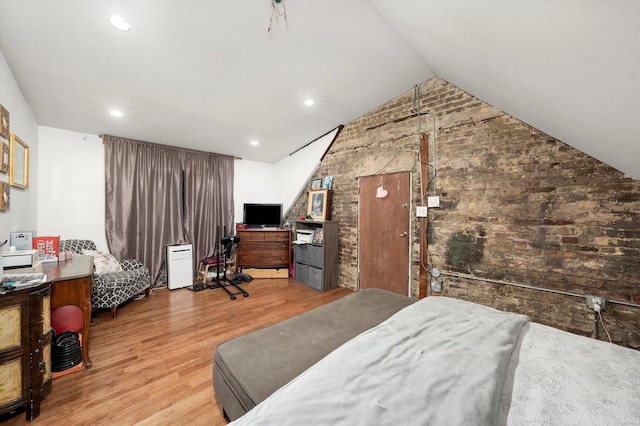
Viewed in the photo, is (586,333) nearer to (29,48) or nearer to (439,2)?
(439,2)

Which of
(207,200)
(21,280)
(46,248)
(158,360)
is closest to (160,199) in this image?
(207,200)

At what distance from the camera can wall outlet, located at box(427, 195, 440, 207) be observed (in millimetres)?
2930

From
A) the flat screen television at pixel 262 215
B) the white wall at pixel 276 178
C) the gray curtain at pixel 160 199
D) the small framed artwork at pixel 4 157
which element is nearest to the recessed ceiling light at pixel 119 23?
the small framed artwork at pixel 4 157

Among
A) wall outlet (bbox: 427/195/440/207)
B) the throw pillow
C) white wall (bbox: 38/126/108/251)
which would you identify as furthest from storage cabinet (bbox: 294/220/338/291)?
white wall (bbox: 38/126/108/251)

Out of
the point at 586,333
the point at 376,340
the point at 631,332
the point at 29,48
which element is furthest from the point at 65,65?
the point at 631,332

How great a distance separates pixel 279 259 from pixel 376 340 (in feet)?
11.6

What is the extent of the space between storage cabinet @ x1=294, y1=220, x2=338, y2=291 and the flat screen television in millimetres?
841

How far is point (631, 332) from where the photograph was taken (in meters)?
1.94

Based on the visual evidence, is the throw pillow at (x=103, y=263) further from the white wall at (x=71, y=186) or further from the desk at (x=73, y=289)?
the desk at (x=73, y=289)

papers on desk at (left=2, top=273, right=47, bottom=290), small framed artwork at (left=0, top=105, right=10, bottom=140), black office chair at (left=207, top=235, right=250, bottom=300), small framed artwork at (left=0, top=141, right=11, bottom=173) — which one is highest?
small framed artwork at (left=0, top=105, right=10, bottom=140)

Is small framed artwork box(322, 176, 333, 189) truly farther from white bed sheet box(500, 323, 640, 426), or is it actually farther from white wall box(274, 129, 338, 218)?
white bed sheet box(500, 323, 640, 426)

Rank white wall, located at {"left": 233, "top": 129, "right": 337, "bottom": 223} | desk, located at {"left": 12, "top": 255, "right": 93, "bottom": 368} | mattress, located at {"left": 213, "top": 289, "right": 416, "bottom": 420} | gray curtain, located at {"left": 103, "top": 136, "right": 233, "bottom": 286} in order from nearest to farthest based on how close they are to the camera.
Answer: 1. mattress, located at {"left": 213, "top": 289, "right": 416, "bottom": 420}
2. desk, located at {"left": 12, "top": 255, "right": 93, "bottom": 368}
3. gray curtain, located at {"left": 103, "top": 136, "right": 233, "bottom": 286}
4. white wall, located at {"left": 233, "top": 129, "right": 337, "bottom": 223}

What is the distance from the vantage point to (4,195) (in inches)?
78.8

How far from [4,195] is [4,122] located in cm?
59
